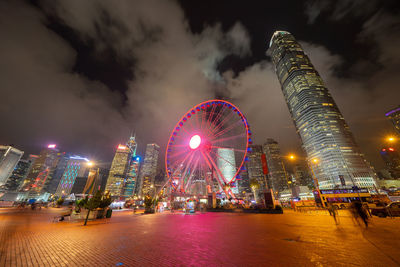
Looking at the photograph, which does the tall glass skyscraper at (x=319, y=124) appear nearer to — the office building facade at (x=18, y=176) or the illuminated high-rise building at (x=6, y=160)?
the illuminated high-rise building at (x=6, y=160)

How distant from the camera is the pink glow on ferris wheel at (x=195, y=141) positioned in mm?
33131

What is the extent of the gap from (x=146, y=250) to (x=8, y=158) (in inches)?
6606

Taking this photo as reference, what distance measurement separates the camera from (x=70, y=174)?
179625 mm

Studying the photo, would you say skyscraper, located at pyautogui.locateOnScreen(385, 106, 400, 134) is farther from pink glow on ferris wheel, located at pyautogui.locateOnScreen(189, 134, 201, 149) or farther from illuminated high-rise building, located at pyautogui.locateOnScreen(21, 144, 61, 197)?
illuminated high-rise building, located at pyautogui.locateOnScreen(21, 144, 61, 197)

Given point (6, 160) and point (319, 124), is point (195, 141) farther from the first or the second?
point (6, 160)

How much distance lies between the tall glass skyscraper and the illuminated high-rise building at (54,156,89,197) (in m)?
239

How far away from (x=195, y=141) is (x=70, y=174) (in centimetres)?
21494

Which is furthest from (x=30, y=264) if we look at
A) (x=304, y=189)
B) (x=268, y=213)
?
(x=304, y=189)

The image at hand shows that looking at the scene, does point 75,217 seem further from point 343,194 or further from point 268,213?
point 343,194

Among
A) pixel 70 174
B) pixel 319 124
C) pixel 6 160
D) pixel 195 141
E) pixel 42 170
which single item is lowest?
pixel 195 141

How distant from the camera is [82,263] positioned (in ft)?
16.2

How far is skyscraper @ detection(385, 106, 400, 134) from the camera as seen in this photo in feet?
300

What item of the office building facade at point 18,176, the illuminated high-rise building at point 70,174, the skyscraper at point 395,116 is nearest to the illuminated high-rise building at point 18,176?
the office building facade at point 18,176

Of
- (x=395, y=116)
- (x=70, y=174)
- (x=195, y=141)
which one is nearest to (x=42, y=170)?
(x=70, y=174)
